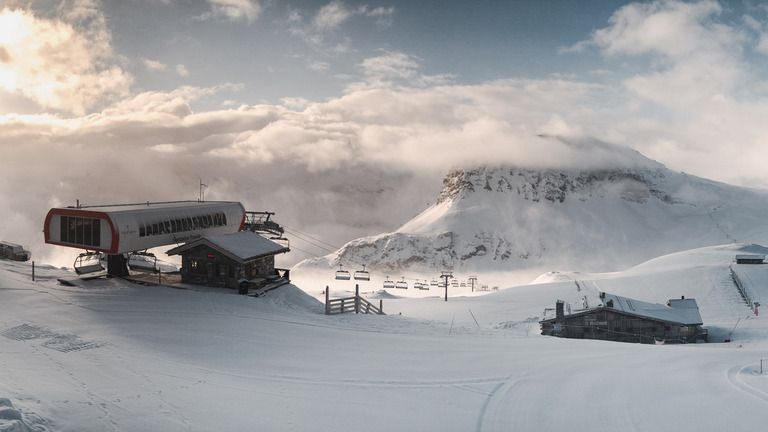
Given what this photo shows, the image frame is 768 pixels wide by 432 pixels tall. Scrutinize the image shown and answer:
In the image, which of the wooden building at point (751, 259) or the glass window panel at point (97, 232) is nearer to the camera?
the glass window panel at point (97, 232)

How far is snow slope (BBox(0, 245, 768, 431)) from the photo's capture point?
1277cm

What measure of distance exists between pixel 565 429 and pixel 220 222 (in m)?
33.1

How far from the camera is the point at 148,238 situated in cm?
3178

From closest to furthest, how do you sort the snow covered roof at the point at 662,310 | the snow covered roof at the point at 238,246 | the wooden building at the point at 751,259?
the snow covered roof at the point at 238,246
the snow covered roof at the point at 662,310
the wooden building at the point at 751,259

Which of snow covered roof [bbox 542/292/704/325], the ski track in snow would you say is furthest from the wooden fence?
snow covered roof [bbox 542/292/704/325]

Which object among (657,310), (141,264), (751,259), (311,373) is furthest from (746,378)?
(751,259)

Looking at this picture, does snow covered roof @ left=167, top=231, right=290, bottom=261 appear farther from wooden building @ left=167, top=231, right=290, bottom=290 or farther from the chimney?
the chimney

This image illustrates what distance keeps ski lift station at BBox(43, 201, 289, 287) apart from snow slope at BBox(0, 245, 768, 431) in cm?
295

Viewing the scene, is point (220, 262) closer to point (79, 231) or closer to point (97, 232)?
point (97, 232)

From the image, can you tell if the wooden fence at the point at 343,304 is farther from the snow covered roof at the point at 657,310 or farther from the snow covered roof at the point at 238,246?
the snow covered roof at the point at 657,310

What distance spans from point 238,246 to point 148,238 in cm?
561

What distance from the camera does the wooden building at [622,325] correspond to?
44.3 m

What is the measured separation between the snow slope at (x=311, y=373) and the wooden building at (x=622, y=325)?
833 inches

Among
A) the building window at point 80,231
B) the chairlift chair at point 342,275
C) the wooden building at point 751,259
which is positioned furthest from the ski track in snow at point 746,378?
the chairlift chair at point 342,275
